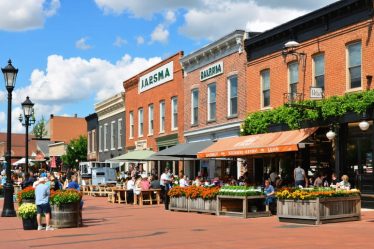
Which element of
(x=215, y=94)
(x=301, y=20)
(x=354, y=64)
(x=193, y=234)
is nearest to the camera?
(x=193, y=234)

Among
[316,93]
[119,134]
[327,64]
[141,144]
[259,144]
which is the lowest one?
[259,144]

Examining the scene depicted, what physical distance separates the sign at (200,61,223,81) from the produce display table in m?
11.0

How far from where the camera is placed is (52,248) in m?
12.5

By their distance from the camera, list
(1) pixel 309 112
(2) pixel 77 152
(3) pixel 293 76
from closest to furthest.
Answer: (1) pixel 309 112
(3) pixel 293 76
(2) pixel 77 152

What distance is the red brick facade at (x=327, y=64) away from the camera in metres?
20.8

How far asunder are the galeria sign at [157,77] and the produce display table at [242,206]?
1678 cm

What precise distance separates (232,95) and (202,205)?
30.1 feet

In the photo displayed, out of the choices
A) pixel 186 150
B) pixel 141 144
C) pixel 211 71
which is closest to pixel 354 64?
pixel 186 150

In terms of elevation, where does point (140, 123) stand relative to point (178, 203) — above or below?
above

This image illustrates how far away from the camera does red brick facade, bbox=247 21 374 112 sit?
818 inches

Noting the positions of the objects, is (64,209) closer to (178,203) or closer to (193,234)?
(193,234)

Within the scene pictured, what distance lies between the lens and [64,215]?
17.0 meters

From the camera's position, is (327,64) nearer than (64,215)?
No

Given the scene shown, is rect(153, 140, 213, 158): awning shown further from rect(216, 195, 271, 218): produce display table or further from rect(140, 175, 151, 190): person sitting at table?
rect(216, 195, 271, 218): produce display table
